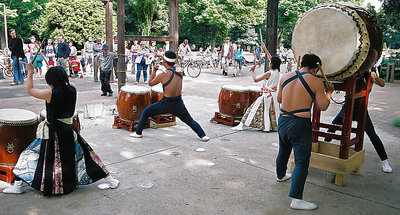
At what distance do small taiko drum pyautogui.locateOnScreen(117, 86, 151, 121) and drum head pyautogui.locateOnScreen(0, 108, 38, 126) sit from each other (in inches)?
99.9

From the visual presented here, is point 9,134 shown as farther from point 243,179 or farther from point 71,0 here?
point 71,0

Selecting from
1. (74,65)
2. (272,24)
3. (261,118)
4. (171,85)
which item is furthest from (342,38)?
(74,65)

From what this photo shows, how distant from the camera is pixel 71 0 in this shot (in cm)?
2498

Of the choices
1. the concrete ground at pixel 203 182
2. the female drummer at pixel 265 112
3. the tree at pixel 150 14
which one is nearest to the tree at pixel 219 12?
the tree at pixel 150 14

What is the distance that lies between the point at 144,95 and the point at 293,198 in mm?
3950

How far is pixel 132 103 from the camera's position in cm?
686

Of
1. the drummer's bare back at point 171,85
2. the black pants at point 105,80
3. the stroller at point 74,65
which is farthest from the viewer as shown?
the stroller at point 74,65

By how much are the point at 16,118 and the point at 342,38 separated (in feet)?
13.0

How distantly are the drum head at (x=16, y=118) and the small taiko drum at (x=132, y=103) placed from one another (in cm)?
254

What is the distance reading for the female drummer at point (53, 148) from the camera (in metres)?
3.82

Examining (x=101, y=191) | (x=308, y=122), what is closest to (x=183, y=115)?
(x=101, y=191)

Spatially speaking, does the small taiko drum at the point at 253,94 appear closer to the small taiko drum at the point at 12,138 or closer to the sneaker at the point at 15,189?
the small taiko drum at the point at 12,138

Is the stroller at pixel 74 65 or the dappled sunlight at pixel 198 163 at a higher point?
the stroller at pixel 74 65

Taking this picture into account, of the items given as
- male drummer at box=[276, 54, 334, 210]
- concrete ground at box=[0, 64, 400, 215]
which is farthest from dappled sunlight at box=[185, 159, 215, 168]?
male drummer at box=[276, 54, 334, 210]
